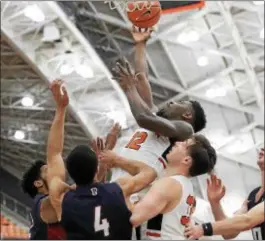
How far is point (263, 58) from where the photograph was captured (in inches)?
627

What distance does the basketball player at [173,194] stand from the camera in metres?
4.17

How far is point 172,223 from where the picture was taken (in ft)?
14.5

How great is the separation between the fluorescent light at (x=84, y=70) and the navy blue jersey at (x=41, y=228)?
418 inches

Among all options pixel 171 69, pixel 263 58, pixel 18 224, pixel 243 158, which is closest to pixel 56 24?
pixel 171 69

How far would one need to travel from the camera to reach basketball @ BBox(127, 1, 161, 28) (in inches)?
219

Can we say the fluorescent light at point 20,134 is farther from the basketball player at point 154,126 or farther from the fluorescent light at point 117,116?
the basketball player at point 154,126

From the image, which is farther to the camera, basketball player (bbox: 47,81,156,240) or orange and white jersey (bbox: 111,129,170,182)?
orange and white jersey (bbox: 111,129,170,182)

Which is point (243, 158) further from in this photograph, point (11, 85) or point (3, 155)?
point (3, 155)

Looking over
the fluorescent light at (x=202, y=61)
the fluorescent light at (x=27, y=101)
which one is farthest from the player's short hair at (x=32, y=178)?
the fluorescent light at (x=27, y=101)

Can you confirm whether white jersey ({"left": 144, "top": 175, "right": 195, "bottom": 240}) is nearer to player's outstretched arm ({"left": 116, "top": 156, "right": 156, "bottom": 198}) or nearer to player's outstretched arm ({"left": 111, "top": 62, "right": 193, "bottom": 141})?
player's outstretched arm ({"left": 116, "top": 156, "right": 156, "bottom": 198})

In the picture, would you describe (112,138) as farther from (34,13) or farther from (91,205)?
(34,13)

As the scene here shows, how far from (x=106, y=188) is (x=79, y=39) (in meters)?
10.8

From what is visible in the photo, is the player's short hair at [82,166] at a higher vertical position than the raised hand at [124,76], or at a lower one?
lower

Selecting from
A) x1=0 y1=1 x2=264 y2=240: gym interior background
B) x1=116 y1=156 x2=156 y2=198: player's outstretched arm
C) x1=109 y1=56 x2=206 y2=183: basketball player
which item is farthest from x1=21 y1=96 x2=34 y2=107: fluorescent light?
x1=116 y1=156 x2=156 y2=198: player's outstretched arm
